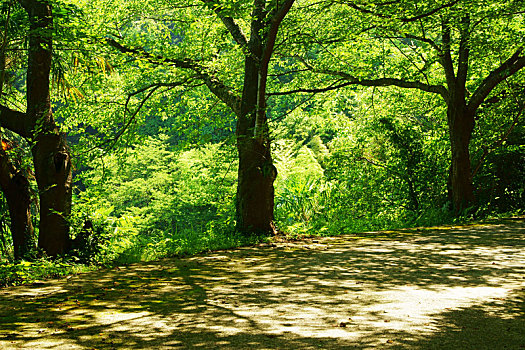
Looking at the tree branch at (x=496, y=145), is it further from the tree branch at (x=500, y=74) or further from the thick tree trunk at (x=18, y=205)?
the thick tree trunk at (x=18, y=205)

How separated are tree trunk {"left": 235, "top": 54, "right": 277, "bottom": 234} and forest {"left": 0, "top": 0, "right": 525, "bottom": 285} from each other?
0.03m

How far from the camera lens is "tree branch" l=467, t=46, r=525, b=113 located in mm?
10953

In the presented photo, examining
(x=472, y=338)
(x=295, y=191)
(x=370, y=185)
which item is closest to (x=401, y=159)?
(x=370, y=185)

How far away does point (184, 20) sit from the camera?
10891 millimetres

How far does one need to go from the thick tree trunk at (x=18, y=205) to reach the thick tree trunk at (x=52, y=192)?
0.56 meters

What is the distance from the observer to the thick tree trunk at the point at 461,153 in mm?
12000

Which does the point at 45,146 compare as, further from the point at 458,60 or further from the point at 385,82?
the point at 458,60

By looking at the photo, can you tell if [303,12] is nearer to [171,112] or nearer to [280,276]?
[171,112]

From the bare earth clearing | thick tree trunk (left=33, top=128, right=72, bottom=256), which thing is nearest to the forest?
thick tree trunk (left=33, top=128, right=72, bottom=256)

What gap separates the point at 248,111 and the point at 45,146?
11.5ft

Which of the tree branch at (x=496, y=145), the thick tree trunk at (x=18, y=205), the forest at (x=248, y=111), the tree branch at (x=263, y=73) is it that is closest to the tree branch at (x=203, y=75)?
the forest at (x=248, y=111)

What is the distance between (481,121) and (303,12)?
6131 mm

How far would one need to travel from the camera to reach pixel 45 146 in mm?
7926

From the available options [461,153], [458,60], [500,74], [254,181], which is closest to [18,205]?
[254,181]
